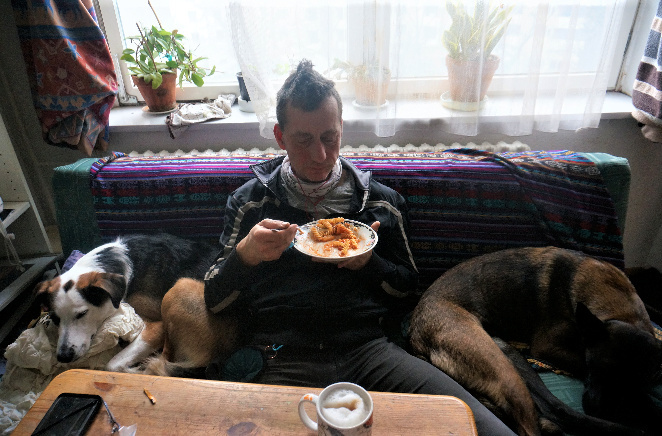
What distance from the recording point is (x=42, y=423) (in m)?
0.89

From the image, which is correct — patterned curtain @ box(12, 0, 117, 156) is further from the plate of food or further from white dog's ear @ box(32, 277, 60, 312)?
the plate of food

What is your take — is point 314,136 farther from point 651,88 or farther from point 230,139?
point 651,88

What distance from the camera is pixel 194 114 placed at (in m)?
2.11

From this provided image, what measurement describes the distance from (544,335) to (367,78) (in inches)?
54.2

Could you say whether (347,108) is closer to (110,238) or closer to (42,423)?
(110,238)

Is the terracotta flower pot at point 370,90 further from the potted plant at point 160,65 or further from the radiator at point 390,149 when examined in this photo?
the potted plant at point 160,65

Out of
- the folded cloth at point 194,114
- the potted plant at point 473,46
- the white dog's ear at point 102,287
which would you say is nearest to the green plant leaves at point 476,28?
the potted plant at point 473,46

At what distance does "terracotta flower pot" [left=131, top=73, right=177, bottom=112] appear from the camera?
210cm

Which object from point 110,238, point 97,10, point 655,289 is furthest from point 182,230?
point 655,289

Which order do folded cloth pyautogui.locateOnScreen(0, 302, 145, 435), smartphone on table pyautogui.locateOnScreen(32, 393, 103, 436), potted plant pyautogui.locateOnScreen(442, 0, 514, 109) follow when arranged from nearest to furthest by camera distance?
smartphone on table pyautogui.locateOnScreen(32, 393, 103, 436) < folded cloth pyautogui.locateOnScreen(0, 302, 145, 435) < potted plant pyautogui.locateOnScreen(442, 0, 514, 109)

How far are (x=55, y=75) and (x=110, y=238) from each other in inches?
31.2

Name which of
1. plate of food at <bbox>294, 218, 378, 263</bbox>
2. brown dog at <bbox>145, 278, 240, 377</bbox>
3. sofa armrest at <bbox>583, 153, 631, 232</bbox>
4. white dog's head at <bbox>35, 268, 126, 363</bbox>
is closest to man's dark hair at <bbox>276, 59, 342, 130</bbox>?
plate of food at <bbox>294, 218, 378, 263</bbox>

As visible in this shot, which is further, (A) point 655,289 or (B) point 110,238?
(A) point 655,289

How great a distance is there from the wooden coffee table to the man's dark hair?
84 centimetres
